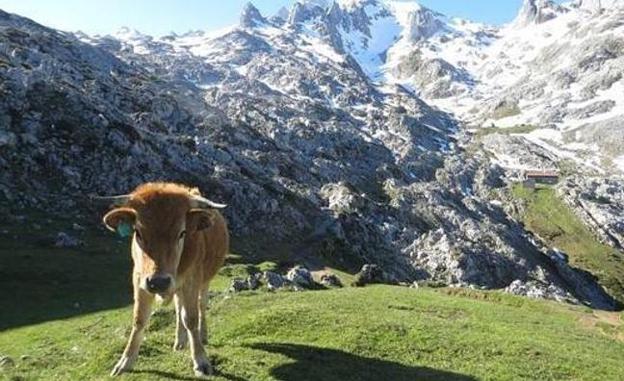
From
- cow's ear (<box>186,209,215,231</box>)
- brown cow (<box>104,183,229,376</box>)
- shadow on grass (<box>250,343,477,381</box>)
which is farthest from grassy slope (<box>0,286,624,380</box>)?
cow's ear (<box>186,209,215,231</box>)

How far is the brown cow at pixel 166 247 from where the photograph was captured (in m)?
14.8

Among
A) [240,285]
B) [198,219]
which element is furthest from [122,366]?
[240,285]

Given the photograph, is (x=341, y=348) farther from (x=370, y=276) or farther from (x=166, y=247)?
(x=370, y=276)

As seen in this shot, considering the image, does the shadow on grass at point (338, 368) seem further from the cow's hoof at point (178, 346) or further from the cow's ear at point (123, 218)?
the cow's ear at point (123, 218)

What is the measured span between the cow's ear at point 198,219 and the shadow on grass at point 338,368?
4.91 m

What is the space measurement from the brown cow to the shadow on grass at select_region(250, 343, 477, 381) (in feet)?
9.21

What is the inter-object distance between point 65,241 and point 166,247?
Answer: 6312 cm

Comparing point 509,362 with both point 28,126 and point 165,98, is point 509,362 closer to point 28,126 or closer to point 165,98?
point 28,126

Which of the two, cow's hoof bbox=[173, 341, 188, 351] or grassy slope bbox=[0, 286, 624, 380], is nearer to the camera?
grassy slope bbox=[0, 286, 624, 380]

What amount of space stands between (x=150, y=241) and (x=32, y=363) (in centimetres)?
1088

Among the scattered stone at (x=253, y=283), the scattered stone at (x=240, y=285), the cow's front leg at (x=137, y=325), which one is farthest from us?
the scattered stone at (x=253, y=283)

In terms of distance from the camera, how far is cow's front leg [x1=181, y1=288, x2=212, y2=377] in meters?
17.4

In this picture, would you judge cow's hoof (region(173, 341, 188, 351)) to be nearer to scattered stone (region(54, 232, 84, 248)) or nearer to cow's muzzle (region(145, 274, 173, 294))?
cow's muzzle (region(145, 274, 173, 294))

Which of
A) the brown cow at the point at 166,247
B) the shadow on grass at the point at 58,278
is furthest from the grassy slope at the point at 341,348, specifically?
the shadow on grass at the point at 58,278
